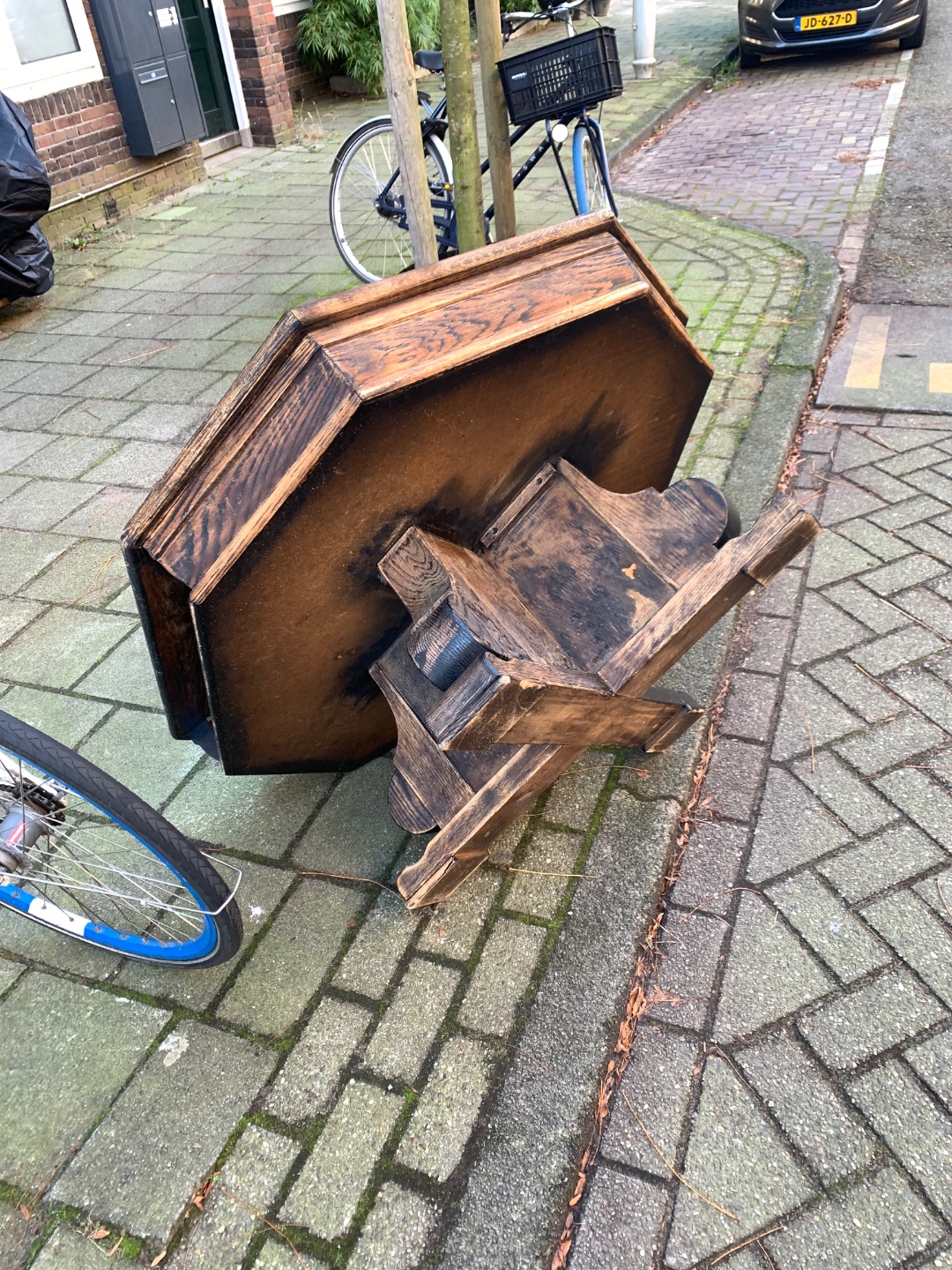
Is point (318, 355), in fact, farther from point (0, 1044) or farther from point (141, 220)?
point (141, 220)

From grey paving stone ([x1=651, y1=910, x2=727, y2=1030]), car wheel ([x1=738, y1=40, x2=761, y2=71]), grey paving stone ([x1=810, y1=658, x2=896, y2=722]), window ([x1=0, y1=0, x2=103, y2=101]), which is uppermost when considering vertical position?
window ([x1=0, y1=0, x2=103, y2=101])

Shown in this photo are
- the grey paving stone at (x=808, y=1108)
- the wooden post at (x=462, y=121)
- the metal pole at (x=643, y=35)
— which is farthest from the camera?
the metal pole at (x=643, y=35)

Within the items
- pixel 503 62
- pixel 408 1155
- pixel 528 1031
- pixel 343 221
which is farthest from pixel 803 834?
pixel 343 221

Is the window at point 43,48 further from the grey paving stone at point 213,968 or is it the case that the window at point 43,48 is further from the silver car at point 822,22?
the grey paving stone at point 213,968

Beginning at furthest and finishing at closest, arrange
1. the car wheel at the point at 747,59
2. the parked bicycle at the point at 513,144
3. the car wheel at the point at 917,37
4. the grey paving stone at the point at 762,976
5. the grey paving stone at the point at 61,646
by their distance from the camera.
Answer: the car wheel at the point at 747,59, the car wheel at the point at 917,37, the parked bicycle at the point at 513,144, the grey paving stone at the point at 61,646, the grey paving stone at the point at 762,976

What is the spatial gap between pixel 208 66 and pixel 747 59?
5863 millimetres

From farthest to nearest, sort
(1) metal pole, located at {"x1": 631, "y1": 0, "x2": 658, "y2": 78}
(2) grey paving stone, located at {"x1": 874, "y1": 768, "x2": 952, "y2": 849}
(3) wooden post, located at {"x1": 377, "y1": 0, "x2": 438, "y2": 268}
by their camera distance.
Result: (1) metal pole, located at {"x1": 631, "y1": 0, "x2": 658, "y2": 78} → (3) wooden post, located at {"x1": 377, "y1": 0, "x2": 438, "y2": 268} → (2) grey paving stone, located at {"x1": 874, "y1": 768, "x2": 952, "y2": 849}

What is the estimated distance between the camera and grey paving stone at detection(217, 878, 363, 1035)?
207 centimetres

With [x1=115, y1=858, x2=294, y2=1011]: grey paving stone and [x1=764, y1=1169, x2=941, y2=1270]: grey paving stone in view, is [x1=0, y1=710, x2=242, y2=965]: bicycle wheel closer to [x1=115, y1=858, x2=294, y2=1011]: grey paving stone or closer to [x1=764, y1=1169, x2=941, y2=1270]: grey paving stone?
[x1=115, y1=858, x2=294, y2=1011]: grey paving stone

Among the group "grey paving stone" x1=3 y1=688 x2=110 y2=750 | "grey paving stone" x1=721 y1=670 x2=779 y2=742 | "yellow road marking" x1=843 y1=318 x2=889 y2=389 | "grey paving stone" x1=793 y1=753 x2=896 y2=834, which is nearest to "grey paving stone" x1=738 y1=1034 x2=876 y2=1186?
"grey paving stone" x1=793 y1=753 x2=896 y2=834

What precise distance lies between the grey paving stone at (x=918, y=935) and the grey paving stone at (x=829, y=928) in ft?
0.13

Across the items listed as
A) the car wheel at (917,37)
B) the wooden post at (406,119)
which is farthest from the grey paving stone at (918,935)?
the car wheel at (917,37)

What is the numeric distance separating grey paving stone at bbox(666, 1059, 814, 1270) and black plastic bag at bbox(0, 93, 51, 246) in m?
5.81

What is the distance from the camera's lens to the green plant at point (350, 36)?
946 centimetres
